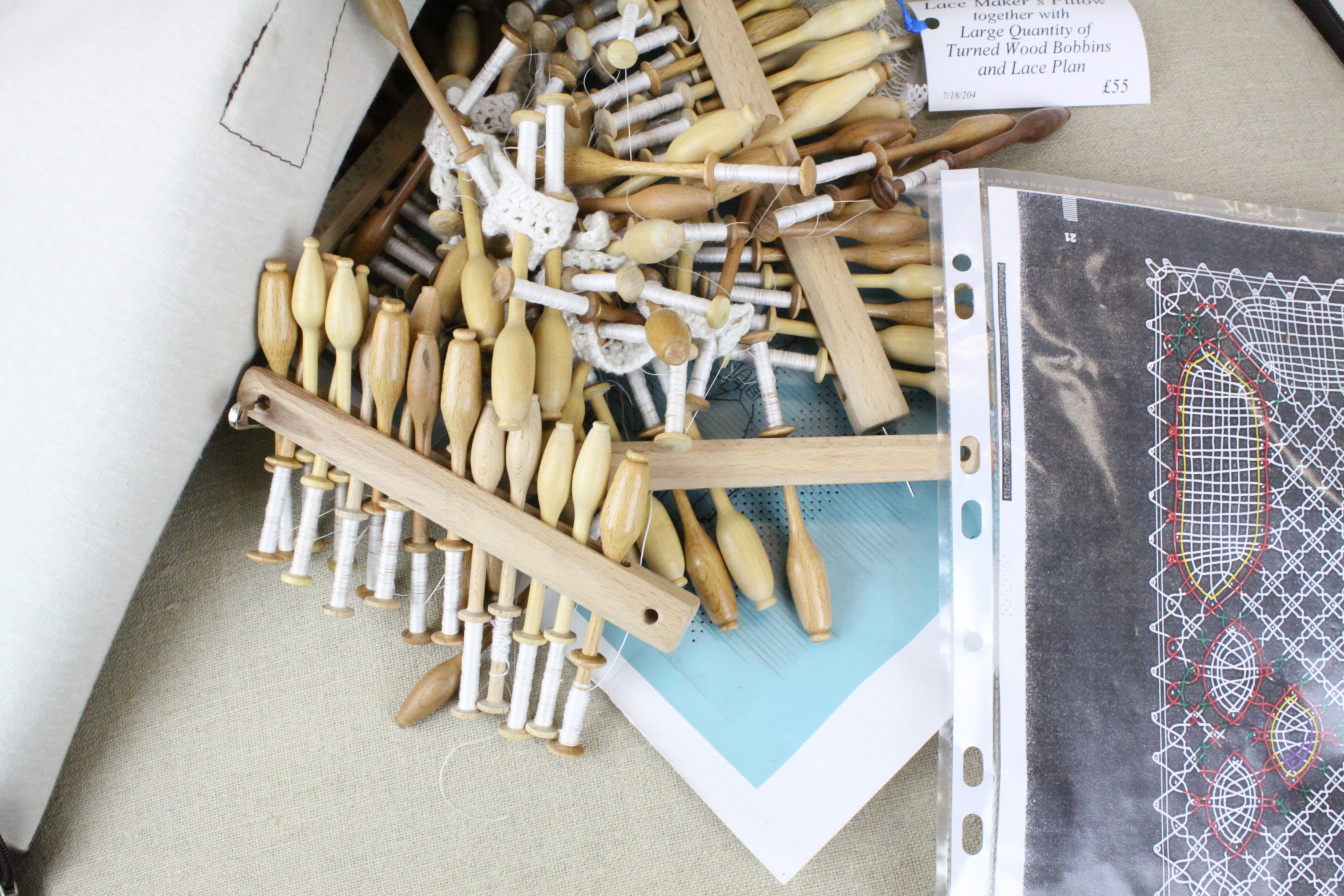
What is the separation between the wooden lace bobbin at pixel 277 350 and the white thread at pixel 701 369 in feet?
0.77

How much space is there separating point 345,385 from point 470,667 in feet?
0.62

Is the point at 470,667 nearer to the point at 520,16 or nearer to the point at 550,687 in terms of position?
the point at 550,687

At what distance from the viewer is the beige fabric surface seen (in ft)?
1.69

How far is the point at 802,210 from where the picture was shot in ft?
1.70

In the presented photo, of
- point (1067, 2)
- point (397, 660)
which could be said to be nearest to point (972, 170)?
point (1067, 2)

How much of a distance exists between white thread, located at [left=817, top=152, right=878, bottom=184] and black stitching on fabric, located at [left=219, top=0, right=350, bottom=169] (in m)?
0.29

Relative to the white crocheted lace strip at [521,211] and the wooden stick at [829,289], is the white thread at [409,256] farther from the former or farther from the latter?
the wooden stick at [829,289]

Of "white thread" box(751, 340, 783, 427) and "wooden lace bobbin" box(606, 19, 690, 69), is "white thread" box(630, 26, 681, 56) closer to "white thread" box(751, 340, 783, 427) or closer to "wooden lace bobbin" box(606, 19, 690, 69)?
"wooden lace bobbin" box(606, 19, 690, 69)

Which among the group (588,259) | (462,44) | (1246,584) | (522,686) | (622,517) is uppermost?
(462,44)

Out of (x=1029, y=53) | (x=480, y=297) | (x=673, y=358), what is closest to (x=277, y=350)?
(x=480, y=297)

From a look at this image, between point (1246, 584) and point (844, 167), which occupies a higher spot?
point (844, 167)

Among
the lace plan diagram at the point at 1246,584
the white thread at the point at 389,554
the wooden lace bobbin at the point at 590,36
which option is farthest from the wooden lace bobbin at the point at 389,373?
the lace plan diagram at the point at 1246,584

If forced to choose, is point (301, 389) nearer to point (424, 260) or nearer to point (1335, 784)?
point (424, 260)

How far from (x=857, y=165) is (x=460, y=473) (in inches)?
12.1
